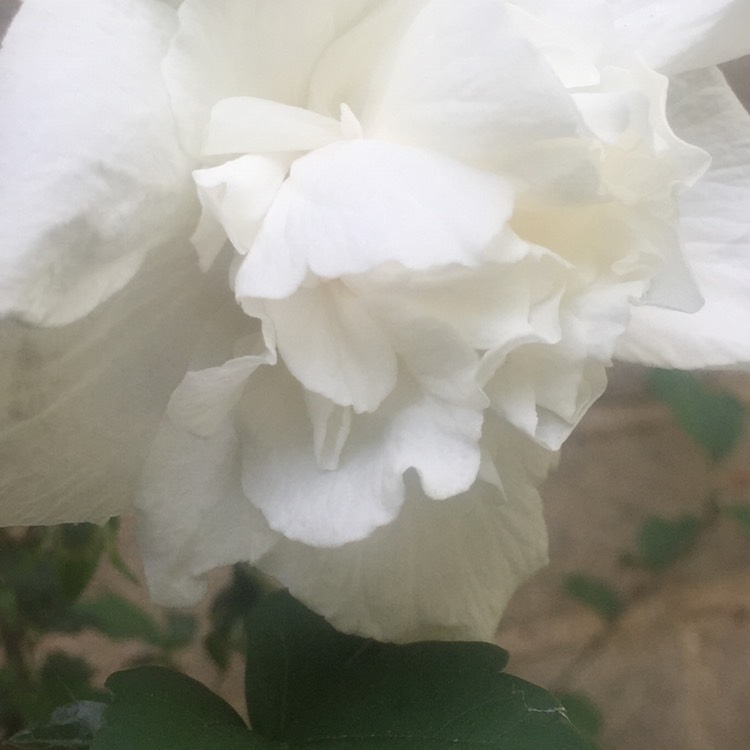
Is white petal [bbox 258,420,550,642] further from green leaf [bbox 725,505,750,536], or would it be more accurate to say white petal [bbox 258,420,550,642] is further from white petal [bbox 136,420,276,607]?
green leaf [bbox 725,505,750,536]

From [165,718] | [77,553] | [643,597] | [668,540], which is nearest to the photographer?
[165,718]

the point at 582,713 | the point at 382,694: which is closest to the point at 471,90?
the point at 382,694

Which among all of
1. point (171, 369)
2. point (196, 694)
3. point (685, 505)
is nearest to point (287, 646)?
point (196, 694)

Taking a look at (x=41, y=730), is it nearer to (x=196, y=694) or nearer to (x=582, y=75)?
(x=196, y=694)

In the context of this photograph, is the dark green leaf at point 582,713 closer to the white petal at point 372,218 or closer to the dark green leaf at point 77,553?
the dark green leaf at point 77,553

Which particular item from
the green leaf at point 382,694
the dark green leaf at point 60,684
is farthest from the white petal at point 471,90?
the dark green leaf at point 60,684

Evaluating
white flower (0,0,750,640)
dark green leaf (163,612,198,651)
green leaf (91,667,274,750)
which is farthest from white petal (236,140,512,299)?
dark green leaf (163,612,198,651)

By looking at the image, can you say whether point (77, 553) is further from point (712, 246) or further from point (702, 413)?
point (702, 413)

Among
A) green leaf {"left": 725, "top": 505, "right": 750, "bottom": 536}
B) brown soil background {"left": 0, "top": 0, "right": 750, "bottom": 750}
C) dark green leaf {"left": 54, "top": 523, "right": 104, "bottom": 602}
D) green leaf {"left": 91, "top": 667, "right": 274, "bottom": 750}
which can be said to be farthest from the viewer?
brown soil background {"left": 0, "top": 0, "right": 750, "bottom": 750}
